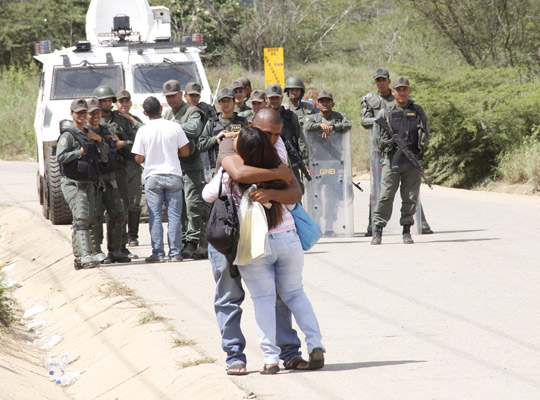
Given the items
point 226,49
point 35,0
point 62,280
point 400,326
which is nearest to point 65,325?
point 62,280

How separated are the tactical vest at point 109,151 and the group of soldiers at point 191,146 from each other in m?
0.01

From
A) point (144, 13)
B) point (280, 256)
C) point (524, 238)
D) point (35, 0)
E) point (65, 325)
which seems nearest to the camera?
point (280, 256)

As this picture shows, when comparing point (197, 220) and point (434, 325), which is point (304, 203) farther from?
point (434, 325)

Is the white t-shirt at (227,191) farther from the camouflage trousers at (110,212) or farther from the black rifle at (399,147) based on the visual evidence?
the black rifle at (399,147)

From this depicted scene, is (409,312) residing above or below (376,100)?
below

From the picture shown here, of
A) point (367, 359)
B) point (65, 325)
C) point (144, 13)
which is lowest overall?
point (65, 325)

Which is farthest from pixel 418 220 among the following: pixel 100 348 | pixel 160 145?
pixel 100 348

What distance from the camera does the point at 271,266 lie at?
564 centimetres

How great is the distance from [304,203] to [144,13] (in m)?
5.29

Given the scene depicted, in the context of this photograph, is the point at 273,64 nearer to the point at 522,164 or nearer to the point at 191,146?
the point at 522,164

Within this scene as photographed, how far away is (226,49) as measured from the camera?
3475cm

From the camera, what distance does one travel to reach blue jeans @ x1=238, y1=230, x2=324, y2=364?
219 inches

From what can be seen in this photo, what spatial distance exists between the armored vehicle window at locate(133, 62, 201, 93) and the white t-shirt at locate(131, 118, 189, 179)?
4.12 meters

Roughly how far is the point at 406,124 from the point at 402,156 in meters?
0.37
